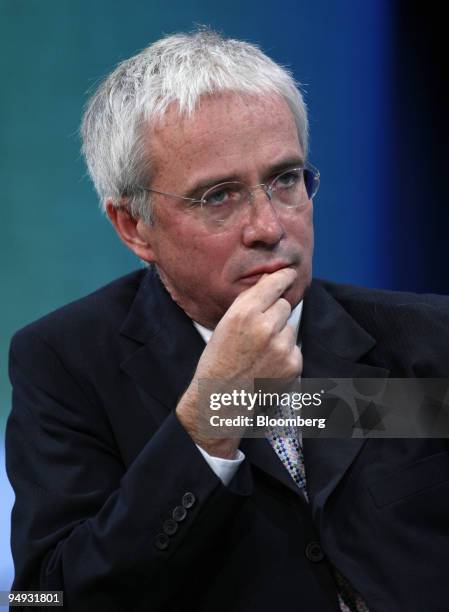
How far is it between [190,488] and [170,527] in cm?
8

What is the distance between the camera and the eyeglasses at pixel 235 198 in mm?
1778

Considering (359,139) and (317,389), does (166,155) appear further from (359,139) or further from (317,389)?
(359,139)

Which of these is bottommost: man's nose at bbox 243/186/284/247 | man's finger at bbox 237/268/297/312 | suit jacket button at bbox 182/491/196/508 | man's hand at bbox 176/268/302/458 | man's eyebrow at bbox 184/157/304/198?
suit jacket button at bbox 182/491/196/508

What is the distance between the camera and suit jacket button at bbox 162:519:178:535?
62.7 inches

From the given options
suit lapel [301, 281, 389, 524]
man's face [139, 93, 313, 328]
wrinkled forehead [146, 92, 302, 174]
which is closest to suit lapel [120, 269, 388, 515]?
suit lapel [301, 281, 389, 524]

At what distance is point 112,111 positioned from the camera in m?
1.91

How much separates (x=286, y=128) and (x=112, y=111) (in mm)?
383

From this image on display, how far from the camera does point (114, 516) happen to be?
1.61 meters

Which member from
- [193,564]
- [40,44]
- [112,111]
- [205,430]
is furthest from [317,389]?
[40,44]

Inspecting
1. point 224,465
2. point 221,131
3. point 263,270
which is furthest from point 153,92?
point 224,465

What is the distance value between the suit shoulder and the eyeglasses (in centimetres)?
32

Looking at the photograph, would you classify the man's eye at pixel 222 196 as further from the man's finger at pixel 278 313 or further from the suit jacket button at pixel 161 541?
the suit jacket button at pixel 161 541

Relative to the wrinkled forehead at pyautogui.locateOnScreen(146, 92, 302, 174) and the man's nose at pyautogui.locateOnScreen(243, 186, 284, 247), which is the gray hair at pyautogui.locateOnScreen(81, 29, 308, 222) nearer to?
the wrinkled forehead at pyautogui.locateOnScreen(146, 92, 302, 174)

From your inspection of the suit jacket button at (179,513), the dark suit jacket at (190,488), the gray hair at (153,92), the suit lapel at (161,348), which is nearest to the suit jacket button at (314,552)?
the dark suit jacket at (190,488)
